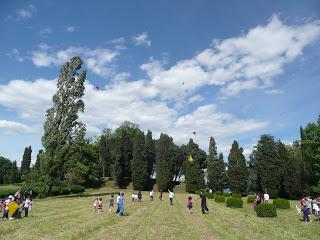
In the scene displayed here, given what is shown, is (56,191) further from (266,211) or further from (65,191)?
(266,211)

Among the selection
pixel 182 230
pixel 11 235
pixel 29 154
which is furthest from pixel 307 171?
pixel 29 154

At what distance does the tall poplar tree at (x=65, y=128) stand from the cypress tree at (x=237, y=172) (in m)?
34.7

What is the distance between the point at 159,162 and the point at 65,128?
35069 mm

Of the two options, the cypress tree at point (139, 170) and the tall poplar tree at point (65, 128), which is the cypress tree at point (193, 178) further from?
the tall poplar tree at point (65, 128)

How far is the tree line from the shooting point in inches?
2004

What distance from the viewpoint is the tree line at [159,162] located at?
50.9 meters

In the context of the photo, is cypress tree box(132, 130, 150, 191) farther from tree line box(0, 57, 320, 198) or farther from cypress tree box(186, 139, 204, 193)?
cypress tree box(186, 139, 204, 193)

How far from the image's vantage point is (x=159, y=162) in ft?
270

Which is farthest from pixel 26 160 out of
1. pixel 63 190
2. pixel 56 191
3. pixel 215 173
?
Result: pixel 215 173

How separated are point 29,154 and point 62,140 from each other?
77325 mm

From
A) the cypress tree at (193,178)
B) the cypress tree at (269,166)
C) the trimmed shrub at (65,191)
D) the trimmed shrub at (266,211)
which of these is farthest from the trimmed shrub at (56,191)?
the trimmed shrub at (266,211)

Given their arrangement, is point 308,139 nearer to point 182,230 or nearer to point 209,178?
point 209,178

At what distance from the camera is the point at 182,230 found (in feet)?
63.3

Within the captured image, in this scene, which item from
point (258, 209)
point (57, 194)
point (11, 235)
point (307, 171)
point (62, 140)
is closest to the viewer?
point (11, 235)
